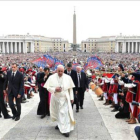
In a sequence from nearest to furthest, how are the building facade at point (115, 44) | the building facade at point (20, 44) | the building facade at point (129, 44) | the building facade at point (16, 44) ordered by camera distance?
1. the building facade at point (16, 44)
2. the building facade at point (20, 44)
3. the building facade at point (129, 44)
4. the building facade at point (115, 44)

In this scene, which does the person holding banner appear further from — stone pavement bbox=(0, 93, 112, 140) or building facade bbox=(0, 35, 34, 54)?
building facade bbox=(0, 35, 34, 54)

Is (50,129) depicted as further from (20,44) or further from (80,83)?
(20,44)

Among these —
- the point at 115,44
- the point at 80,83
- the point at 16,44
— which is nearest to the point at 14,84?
the point at 80,83

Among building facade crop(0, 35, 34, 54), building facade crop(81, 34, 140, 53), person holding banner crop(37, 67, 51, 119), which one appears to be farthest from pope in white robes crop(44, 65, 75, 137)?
building facade crop(81, 34, 140, 53)

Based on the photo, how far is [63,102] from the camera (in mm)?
5391

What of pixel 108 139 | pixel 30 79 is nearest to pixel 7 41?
pixel 30 79

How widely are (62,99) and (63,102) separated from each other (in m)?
0.07

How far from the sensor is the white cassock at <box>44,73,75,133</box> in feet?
17.5

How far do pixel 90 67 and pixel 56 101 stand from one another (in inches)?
246

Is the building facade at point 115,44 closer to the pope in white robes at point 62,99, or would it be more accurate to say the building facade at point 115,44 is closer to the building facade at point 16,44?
the building facade at point 16,44

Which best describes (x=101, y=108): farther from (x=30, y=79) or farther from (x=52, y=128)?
(x=30, y=79)

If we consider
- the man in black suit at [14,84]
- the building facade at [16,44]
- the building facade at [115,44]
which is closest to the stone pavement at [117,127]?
the man in black suit at [14,84]

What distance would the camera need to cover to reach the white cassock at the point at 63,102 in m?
5.33

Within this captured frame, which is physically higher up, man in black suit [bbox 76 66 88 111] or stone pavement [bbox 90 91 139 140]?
man in black suit [bbox 76 66 88 111]
